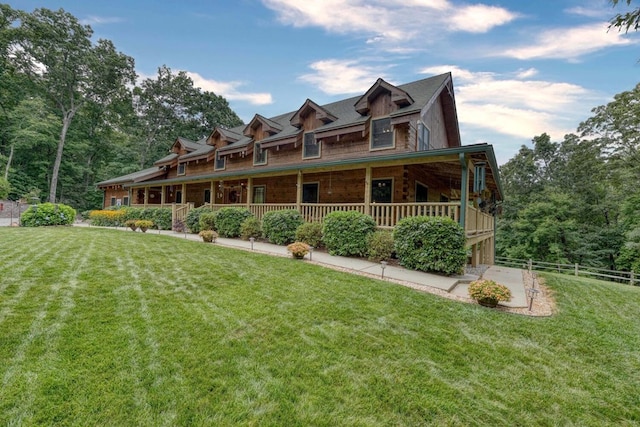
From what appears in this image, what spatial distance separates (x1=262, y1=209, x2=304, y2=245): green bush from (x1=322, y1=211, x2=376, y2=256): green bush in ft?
6.49

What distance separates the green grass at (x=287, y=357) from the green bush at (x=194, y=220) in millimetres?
8940

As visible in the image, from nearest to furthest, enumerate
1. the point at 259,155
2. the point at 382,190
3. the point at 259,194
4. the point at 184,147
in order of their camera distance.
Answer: the point at 382,190 → the point at 259,194 → the point at 259,155 → the point at 184,147

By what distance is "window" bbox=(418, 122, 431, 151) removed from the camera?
11809 mm

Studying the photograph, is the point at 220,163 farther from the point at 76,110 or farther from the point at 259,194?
the point at 76,110

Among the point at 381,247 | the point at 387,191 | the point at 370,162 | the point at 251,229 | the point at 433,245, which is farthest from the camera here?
the point at 387,191

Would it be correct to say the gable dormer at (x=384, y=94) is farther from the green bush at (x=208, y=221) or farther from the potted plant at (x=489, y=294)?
the potted plant at (x=489, y=294)

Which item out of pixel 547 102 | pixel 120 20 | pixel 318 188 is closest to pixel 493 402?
pixel 318 188

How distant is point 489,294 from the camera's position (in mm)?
5098

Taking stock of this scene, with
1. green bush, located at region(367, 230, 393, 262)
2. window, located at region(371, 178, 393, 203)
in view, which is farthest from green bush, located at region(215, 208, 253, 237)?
green bush, located at region(367, 230, 393, 262)

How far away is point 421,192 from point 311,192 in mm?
5400

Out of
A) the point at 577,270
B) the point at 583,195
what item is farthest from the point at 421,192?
the point at 583,195

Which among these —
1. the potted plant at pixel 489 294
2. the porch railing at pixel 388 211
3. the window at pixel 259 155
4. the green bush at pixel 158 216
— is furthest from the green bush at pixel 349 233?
the green bush at pixel 158 216

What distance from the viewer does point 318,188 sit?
14125mm

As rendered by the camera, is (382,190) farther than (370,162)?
Yes
